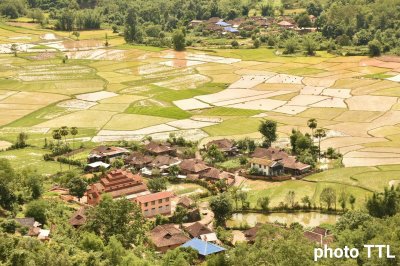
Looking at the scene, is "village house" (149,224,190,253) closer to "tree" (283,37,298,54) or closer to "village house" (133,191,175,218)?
"village house" (133,191,175,218)

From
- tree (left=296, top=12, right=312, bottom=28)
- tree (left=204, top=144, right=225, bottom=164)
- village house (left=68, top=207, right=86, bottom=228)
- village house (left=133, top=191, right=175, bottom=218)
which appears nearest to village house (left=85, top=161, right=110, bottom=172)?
tree (left=204, top=144, right=225, bottom=164)

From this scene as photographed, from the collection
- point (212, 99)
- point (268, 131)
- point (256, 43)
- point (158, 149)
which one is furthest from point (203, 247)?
point (256, 43)

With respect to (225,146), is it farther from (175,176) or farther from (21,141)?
(21,141)

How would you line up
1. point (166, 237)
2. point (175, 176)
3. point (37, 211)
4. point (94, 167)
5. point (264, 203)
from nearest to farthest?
point (37, 211) < point (166, 237) < point (264, 203) < point (175, 176) < point (94, 167)

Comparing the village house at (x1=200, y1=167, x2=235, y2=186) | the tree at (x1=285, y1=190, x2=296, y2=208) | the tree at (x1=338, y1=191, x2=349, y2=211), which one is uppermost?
the tree at (x1=338, y1=191, x2=349, y2=211)

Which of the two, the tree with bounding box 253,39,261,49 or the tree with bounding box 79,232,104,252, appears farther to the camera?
the tree with bounding box 253,39,261,49

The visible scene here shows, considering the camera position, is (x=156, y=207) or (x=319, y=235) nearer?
(x=319, y=235)

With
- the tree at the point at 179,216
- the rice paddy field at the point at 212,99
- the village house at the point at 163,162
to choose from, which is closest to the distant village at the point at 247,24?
the rice paddy field at the point at 212,99

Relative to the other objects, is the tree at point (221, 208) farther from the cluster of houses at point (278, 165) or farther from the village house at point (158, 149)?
the village house at point (158, 149)

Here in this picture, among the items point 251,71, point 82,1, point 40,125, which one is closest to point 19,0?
point 82,1
